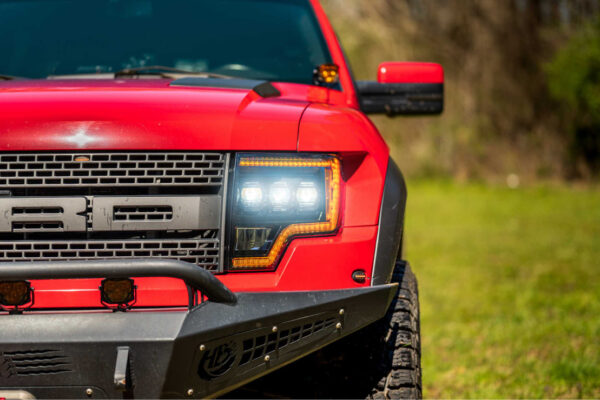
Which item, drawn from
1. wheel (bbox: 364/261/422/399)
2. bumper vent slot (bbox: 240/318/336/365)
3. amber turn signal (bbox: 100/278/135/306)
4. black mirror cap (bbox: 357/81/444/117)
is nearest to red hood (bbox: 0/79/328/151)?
amber turn signal (bbox: 100/278/135/306)

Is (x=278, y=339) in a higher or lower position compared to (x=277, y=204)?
lower

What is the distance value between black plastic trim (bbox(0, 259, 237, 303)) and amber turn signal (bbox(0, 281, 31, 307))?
0.16 metres

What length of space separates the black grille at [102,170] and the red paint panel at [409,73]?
1.42m

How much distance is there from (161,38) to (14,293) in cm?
168

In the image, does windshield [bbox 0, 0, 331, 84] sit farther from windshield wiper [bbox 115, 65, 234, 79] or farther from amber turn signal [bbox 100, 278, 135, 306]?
amber turn signal [bbox 100, 278, 135, 306]

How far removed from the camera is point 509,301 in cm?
594

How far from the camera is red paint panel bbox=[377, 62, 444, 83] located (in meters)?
3.26

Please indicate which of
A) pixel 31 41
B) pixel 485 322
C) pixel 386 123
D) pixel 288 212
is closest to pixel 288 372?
pixel 288 212

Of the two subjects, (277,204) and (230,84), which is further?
(230,84)

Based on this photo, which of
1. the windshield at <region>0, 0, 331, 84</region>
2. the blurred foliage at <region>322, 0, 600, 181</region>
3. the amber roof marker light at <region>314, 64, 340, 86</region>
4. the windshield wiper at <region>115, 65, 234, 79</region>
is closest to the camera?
the windshield wiper at <region>115, 65, 234, 79</region>

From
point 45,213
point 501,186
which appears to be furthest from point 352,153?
point 501,186

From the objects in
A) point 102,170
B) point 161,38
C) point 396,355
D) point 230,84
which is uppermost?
point 161,38

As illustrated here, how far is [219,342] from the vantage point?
75.4 inches

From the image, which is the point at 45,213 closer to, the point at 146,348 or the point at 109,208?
the point at 109,208
